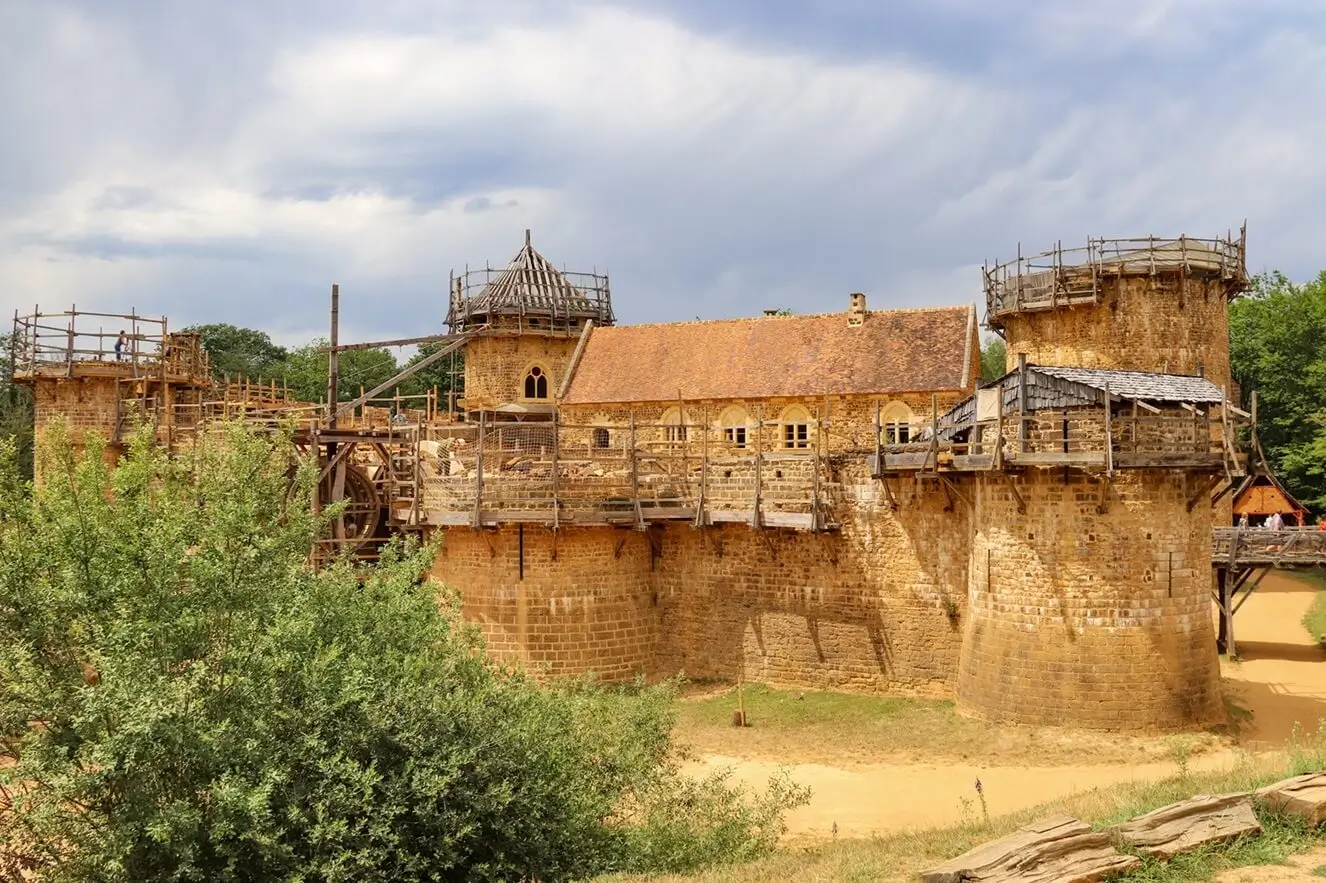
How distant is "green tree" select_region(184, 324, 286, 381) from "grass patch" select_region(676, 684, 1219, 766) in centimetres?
5267

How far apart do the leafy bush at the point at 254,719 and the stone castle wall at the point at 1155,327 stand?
16023 millimetres

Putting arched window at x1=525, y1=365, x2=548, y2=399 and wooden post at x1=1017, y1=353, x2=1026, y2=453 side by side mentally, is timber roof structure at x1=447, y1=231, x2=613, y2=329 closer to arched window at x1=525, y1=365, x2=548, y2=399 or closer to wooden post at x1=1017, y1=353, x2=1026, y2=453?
arched window at x1=525, y1=365, x2=548, y2=399

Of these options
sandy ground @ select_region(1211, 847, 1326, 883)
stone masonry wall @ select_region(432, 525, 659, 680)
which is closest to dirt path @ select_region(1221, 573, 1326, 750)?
sandy ground @ select_region(1211, 847, 1326, 883)

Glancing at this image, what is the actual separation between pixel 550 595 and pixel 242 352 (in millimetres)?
55582

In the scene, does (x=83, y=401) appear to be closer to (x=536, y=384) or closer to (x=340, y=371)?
(x=536, y=384)

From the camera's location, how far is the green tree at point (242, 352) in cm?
6744

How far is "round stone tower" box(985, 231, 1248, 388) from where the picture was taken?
2436 cm

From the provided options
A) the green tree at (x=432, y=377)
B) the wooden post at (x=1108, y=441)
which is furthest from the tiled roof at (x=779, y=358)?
the green tree at (x=432, y=377)

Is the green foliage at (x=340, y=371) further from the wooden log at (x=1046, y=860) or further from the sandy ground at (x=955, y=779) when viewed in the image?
the wooden log at (x=1046, y=860)

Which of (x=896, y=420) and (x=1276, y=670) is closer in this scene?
(x=1276, y=670)

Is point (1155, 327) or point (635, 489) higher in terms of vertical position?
point (1155, 327)

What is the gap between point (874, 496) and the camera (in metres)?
21.2

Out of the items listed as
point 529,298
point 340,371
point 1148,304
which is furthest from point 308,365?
point 1148,304

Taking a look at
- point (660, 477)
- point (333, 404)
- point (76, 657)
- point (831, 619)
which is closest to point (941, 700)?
point (831, 619)
